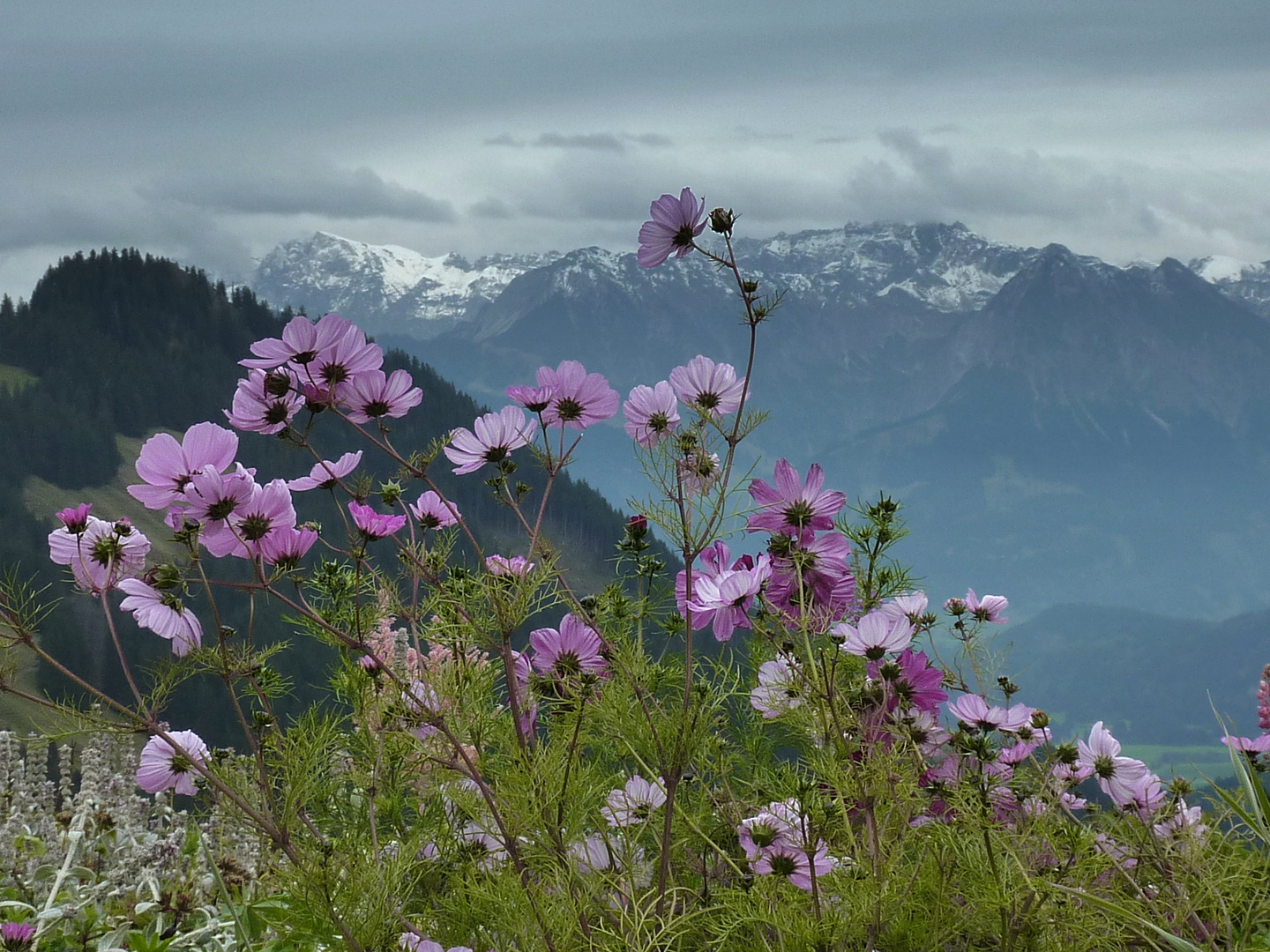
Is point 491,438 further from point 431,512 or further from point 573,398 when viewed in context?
point 431,512

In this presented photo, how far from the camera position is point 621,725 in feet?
6.37

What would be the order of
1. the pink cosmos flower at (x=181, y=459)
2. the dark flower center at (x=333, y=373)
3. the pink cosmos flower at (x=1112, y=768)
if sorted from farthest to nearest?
the pink cosmos flower at (x=1112, y=768) < the dark flower center at (x=333, y=373) < the pink cosmos flower at (x=181, y=459)

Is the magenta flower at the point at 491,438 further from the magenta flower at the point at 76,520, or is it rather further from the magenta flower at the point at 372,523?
the magenta flower at the point at 76,520

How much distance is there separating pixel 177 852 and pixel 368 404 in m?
2.48

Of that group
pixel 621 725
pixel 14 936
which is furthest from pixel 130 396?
pixel 621 725

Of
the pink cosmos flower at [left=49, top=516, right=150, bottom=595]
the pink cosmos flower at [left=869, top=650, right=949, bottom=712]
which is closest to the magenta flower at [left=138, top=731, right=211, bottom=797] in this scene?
the pink cosmos flower at [left=49, top=516, right=150, bottom=595]

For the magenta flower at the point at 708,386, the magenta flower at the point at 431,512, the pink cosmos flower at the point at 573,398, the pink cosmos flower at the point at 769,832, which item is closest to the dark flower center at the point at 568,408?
the pink cosmos flower at the point at 573,398

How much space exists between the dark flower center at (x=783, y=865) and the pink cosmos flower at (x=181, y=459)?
1218 millimetres

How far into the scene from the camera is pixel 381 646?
278 centimetres

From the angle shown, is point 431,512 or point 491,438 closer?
point 491,438

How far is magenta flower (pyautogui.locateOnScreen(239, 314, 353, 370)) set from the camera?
185cm

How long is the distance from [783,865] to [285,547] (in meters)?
1.07

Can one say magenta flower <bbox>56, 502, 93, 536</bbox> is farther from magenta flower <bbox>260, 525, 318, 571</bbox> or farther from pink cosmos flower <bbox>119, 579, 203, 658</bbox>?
magenta flower <bbox>260, 525, 318, 571</bbox>

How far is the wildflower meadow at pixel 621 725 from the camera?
171 cm
